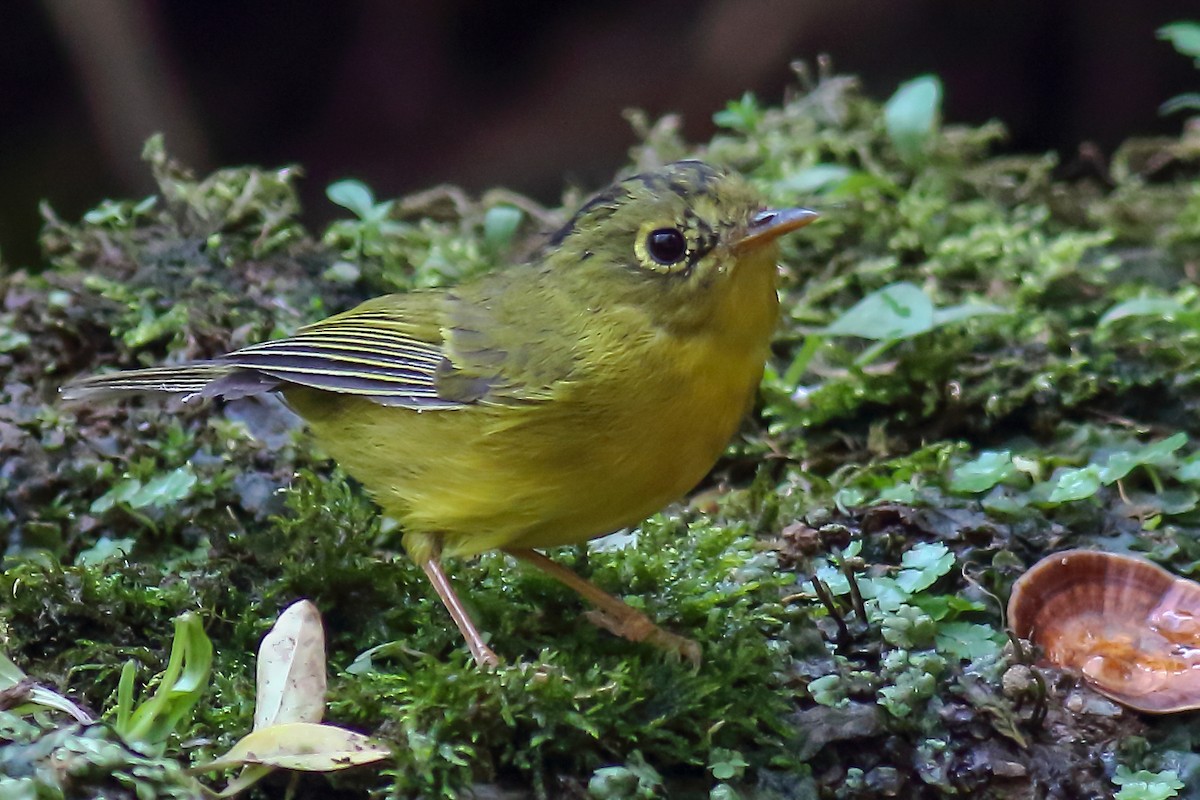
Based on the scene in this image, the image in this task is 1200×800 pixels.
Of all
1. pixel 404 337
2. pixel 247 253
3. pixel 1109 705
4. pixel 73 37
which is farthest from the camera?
pixel 73 37

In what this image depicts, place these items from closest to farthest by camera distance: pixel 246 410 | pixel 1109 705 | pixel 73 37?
pixel 1109 705 → pixel 246 410 → pixel 73 37

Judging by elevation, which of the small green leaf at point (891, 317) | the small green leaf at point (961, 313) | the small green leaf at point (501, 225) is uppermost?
the small green leaf at point (501, 225)

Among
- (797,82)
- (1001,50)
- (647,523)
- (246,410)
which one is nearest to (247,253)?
(246,410)

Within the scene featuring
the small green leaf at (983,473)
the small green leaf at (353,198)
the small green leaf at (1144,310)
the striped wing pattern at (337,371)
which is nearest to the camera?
the striped wing pattern at (337,371)

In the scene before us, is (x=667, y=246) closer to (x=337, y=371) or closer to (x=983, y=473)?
(x=337, y=371)

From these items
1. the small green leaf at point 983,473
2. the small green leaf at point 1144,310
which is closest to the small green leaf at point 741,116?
the small green leaf at point 1144,310

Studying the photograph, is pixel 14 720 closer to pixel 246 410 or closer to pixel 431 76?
pixel 246 410

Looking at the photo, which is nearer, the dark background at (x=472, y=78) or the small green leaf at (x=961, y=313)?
the small green leaf at (x=961, y=313)

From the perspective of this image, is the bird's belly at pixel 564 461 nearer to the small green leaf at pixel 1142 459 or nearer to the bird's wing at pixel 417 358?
the bird's wing at pixel 417 358

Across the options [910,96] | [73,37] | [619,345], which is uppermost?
[73,37]
